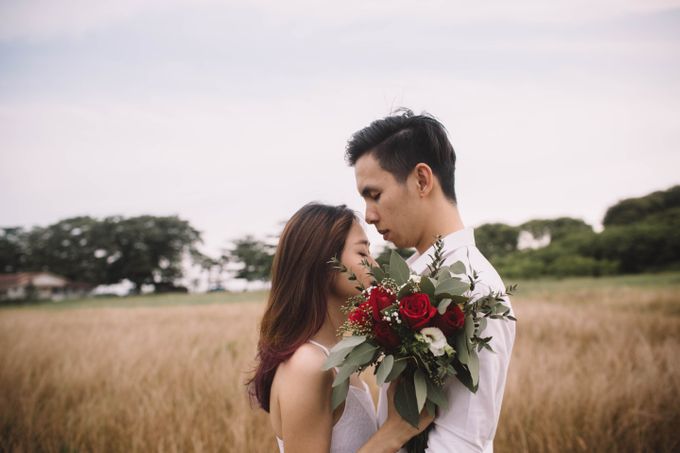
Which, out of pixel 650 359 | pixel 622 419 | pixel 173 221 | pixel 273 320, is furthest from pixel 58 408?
pixel 173 221

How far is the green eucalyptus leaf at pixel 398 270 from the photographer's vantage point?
1.74 m

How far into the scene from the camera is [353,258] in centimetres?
237

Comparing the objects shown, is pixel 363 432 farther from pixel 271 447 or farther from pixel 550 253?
pixel 550 253

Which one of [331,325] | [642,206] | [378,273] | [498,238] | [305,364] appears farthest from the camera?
[498,238]

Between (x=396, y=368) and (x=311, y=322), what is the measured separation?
830 mm

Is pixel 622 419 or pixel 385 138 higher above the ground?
pixel 385 138

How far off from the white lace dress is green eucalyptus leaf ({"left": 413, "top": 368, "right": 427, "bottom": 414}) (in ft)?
2.35

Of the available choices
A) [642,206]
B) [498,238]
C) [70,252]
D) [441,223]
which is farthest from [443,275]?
[70,252]

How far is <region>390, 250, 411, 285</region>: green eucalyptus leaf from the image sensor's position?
1.74 m

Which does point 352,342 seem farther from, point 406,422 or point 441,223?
point 441,223

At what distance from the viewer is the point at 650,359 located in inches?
205

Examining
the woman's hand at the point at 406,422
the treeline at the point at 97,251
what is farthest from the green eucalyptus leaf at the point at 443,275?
the treeline at the point at 97,251

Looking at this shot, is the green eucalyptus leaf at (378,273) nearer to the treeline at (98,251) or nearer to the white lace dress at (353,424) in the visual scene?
the white lace dress at (353,424)

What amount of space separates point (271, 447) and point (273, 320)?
2119 millimetres
